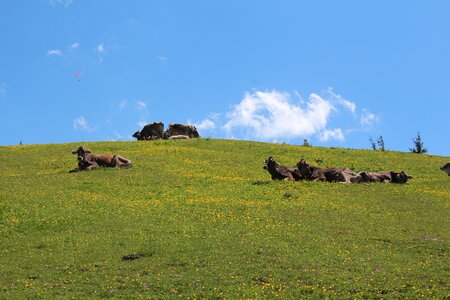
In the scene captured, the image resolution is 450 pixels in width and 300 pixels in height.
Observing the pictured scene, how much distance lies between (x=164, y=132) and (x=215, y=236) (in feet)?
188

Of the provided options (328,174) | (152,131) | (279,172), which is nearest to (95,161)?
(279,172)

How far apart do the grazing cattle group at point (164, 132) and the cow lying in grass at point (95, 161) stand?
32.5 metres

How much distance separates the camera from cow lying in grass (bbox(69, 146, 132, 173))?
46.4 m

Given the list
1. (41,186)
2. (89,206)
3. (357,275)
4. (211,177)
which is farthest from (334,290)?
(211,177)

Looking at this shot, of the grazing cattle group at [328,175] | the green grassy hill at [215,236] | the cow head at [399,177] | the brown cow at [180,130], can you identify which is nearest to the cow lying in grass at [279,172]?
the grazing cattle group at [328,175]

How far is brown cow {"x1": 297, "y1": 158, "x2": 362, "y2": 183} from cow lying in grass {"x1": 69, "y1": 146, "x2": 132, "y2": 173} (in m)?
13.8

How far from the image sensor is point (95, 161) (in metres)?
47.4

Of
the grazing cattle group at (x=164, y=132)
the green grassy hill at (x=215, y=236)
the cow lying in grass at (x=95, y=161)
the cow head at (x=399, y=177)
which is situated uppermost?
the grazing cattle group at (x=164, y=132)

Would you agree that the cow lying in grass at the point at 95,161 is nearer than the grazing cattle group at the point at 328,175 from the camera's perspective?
No

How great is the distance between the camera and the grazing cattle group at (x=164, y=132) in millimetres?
81312

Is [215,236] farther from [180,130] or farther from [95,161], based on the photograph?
[180,130]

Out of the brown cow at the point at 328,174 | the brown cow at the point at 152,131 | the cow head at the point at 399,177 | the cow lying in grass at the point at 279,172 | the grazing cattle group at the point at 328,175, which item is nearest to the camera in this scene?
the brown cow at the point at 328,174

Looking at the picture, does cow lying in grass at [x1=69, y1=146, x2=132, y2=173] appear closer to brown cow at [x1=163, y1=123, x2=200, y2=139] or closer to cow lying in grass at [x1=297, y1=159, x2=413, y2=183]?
cow lying in grass at [x1=297, y1=159, x2=413, y2=183]

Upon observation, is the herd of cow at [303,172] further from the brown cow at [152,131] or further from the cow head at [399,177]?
the brown cow at [152,131]
